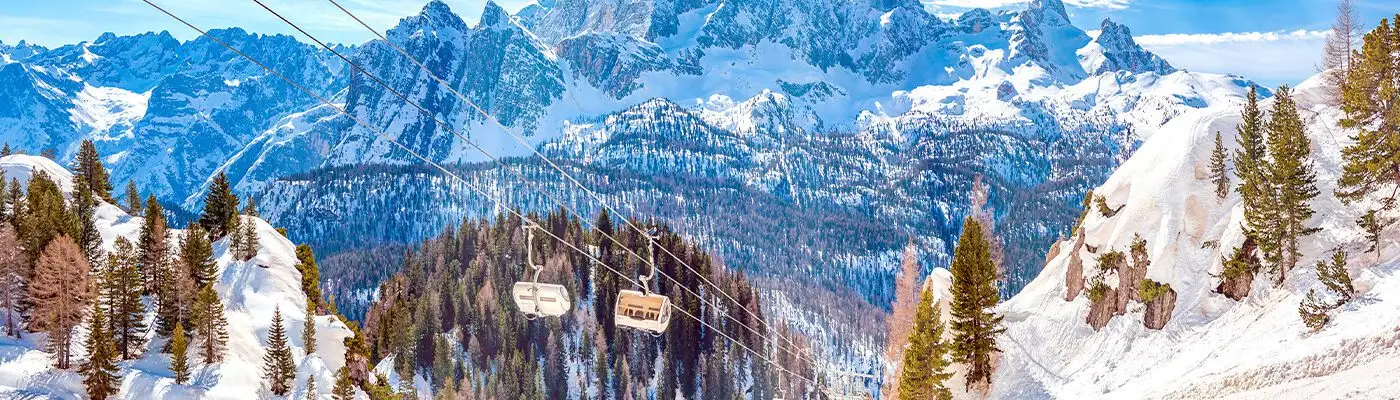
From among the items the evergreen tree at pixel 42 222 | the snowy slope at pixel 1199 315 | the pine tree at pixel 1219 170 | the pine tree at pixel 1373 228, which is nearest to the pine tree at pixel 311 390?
the evergreen tree at pixel 42 222

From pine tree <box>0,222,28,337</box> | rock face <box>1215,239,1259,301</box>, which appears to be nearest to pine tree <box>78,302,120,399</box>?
pine tree <box>0,222,28,337</box>

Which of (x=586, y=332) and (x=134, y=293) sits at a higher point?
(x=134, y=293)

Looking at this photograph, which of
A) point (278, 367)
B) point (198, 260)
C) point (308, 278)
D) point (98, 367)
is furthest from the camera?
point (308, 278)

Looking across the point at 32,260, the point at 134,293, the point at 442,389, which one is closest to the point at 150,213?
the point at 32,260

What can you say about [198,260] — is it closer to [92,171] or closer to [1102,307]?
[92,171]

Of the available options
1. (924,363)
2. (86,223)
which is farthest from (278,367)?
(924,363)

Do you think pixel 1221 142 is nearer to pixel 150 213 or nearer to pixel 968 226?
pixel 968 226
